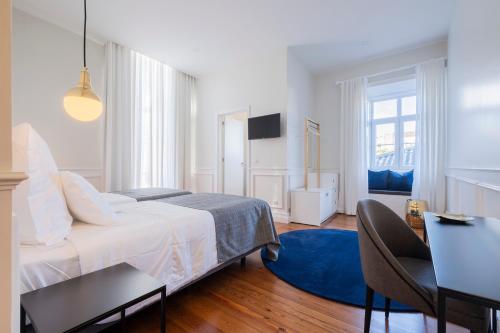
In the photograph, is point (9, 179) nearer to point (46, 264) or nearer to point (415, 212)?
point (46, 264)

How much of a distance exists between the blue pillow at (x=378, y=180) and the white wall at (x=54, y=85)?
497cm

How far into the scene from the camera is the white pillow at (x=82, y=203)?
4.33 feet

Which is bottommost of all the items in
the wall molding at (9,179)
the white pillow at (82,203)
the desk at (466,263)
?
the desk at (466,263)

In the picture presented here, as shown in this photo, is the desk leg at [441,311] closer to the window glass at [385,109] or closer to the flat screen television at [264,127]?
the flat screen television at [264,127]

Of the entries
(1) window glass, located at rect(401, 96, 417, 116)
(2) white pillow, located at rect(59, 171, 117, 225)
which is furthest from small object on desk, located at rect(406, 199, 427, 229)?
(2) white pillow, located at rect(59, 171, 117, 225)

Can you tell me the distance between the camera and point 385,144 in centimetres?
455

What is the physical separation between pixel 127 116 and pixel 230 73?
2212 millimetres

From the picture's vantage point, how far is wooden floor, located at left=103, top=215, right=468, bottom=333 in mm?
A: 1379

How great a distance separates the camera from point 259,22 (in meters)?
3.21

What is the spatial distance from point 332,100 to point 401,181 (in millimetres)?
2153

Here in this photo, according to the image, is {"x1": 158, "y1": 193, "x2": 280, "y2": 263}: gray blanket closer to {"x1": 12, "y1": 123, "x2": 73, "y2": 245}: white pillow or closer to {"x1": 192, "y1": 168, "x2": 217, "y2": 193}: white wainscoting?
{"x1": 12, "y1": 123, "x2": 73, "y2": 245}: white pillow

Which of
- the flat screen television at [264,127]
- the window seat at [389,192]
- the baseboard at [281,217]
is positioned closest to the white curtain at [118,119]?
the flat screen television at [264,127]

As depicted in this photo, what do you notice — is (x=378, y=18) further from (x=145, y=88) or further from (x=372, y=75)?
(x=145, y=88)

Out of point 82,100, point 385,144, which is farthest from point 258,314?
point 385,144
